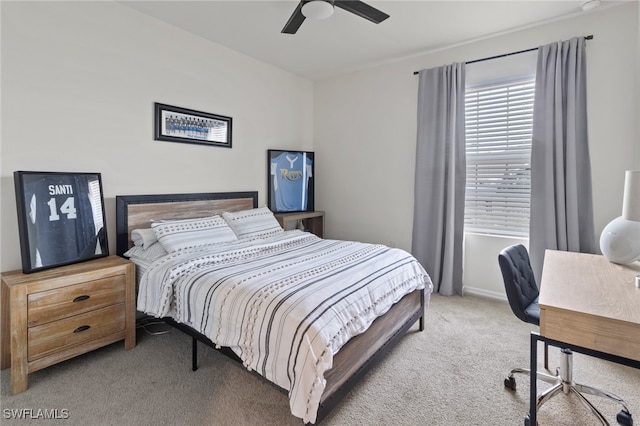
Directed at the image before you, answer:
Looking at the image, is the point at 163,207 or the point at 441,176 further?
the point at 441,176

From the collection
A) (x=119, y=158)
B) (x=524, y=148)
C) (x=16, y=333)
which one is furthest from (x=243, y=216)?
(x=524, y=148)

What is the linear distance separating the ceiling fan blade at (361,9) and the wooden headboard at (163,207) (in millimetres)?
2186

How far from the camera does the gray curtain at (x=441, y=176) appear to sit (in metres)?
3.46

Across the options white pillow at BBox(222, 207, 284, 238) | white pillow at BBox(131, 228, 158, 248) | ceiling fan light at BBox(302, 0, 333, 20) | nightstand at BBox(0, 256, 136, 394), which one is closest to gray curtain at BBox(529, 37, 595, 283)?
ceiling fan light at BBox(302, 0, 333, 20)

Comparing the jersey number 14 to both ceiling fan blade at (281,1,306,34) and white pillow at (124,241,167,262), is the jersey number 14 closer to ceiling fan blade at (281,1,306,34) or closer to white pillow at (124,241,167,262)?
white pillow at (124,241,167,262)

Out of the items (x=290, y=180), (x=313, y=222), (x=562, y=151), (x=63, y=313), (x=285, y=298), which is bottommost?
(x=63, y=313)

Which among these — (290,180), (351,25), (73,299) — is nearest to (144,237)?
(73,299)

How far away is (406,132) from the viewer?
3902 millimetres

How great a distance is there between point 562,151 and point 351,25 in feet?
7.42

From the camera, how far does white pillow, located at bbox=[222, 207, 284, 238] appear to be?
3223 millimetres

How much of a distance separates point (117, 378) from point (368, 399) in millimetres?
1620

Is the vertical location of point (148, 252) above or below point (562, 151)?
below

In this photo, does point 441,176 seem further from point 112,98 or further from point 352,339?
point 112,98

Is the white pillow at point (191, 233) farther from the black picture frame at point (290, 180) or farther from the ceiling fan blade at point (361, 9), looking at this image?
the ceiling fan blade at point (361, 9)
